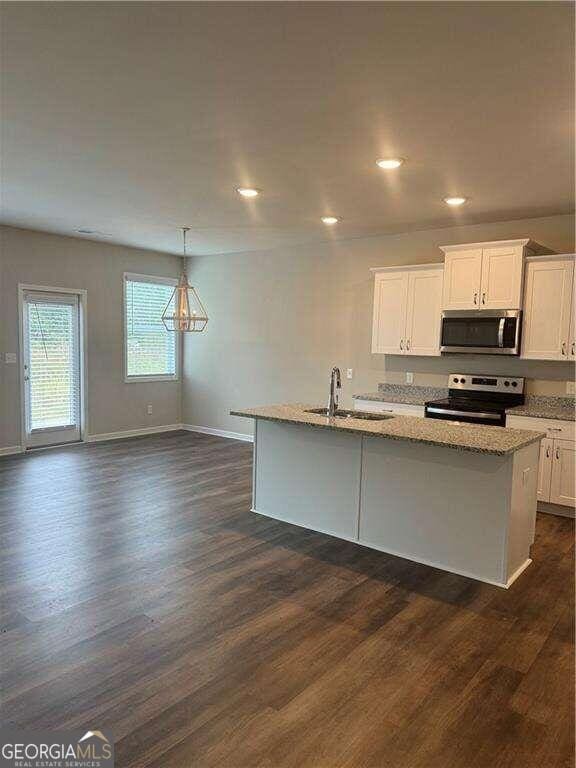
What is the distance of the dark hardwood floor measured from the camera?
203cm

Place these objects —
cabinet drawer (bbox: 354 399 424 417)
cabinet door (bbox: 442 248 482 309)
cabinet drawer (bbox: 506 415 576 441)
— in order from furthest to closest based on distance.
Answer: cabinet drawer (bbox: 354 399 424 417)
cabinet door (bbox: 442 248 482 309)
cabinet drawer (bbox: 506 415 576 441)

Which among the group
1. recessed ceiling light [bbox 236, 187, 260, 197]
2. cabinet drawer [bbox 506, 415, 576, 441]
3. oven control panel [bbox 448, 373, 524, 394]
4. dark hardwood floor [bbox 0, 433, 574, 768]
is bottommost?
dark hardwood floor [bbox 0, 433, 574, 768]

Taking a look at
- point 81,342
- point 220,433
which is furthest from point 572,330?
point 81,342

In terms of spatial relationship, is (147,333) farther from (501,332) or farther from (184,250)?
→ (501,332)

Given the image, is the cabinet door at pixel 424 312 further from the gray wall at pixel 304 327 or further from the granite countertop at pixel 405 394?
the granite countertop at pixel 405 394

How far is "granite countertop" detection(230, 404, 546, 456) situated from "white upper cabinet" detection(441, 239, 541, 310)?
5.36 feet

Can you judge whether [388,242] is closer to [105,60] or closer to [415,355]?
[415,355]

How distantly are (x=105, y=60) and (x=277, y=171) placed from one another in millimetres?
1673

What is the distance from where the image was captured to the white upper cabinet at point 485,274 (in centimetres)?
484

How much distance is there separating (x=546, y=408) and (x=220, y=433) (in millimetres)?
4633

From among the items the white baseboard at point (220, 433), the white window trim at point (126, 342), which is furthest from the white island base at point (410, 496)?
the white window trim at point (126, 342)

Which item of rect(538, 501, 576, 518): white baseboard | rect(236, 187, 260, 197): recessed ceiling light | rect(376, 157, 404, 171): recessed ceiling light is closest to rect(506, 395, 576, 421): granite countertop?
rect(538, 501, 576, 518): white baseboard

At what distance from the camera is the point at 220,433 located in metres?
8.07

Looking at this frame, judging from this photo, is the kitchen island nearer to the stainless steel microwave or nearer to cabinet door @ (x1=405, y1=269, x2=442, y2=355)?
the stainless steel microwave
